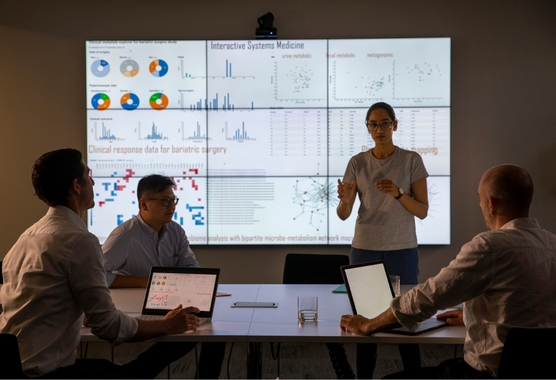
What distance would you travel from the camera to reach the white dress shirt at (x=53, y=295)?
155cm

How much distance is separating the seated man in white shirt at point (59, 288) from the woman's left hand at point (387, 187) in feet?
5.82

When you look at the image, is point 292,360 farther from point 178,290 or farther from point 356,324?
point 356,324

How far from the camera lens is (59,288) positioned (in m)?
1.59

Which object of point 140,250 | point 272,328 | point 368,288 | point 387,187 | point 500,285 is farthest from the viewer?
point 387,187

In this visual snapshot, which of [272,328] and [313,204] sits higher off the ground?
[313,204]

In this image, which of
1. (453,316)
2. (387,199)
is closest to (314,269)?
(387,199)

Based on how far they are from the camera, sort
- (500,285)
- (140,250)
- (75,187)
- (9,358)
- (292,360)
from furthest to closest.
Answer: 1. (292,360)
2. (140,250)
3. (75,187)
4. (500,285)
5. (9,358)

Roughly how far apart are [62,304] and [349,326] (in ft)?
3.62

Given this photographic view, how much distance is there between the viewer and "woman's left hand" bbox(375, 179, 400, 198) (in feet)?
9.58

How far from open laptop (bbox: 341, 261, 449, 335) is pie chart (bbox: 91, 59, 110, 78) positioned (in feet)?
10.8

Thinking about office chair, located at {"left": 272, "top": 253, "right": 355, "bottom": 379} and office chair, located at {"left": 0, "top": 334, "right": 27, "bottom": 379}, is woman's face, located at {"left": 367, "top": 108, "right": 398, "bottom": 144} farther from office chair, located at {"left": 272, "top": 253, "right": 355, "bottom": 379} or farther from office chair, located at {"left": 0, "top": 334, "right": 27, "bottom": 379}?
office chair, located at {"left": 0, "top": 334, "right": 27, "bottom": 379}

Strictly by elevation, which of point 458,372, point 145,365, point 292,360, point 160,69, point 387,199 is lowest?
point 292,360

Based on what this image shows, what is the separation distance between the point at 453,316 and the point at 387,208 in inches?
47.7

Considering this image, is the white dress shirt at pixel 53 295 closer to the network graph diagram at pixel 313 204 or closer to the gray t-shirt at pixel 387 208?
the gray t-shirt at pixel 387 208
